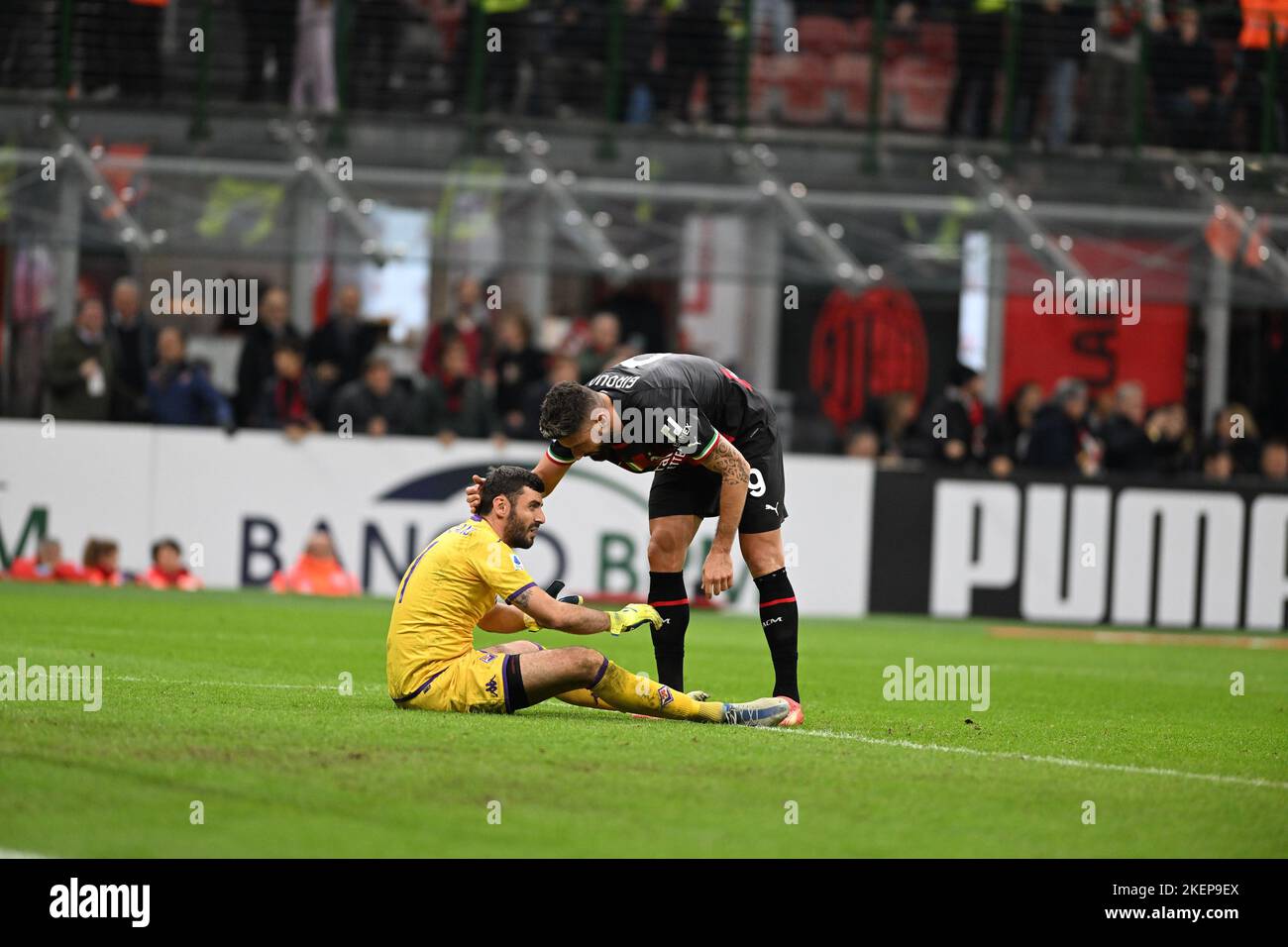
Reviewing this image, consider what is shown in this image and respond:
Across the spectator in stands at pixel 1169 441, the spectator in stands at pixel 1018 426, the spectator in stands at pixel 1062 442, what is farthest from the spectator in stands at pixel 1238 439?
the spectator in stands at pixel 1018 426

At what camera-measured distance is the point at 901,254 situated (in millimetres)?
20484

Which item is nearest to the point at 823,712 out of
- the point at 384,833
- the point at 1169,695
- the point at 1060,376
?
the point at 1169,695

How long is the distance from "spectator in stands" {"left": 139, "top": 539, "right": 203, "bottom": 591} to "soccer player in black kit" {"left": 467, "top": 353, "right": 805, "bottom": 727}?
937 cm

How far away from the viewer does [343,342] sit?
19.5 meters

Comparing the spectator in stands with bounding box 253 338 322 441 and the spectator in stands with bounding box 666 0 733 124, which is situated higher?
the spectator in stands with bounding box 666 0 733 124

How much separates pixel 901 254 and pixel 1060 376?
5569 mm

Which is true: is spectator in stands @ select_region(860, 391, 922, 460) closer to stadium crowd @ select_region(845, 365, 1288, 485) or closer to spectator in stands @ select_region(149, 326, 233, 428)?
stadium crowd @ select_region(845, 365, 1288, 485)

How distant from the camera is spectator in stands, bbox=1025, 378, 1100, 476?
19500 mm

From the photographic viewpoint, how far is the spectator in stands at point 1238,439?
66.4 ft

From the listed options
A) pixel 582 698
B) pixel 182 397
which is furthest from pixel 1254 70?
pixel 582 698

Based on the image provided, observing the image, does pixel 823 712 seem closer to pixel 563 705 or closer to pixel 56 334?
pixel 563 705

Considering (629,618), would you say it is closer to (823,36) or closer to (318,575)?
(318,575)

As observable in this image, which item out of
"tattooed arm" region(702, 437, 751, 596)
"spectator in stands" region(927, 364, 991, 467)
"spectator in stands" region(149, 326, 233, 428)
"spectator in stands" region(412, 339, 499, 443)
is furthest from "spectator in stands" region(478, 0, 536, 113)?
"tattooed arm" region(702, 437, 751, 596)

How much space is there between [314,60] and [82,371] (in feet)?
17.2
